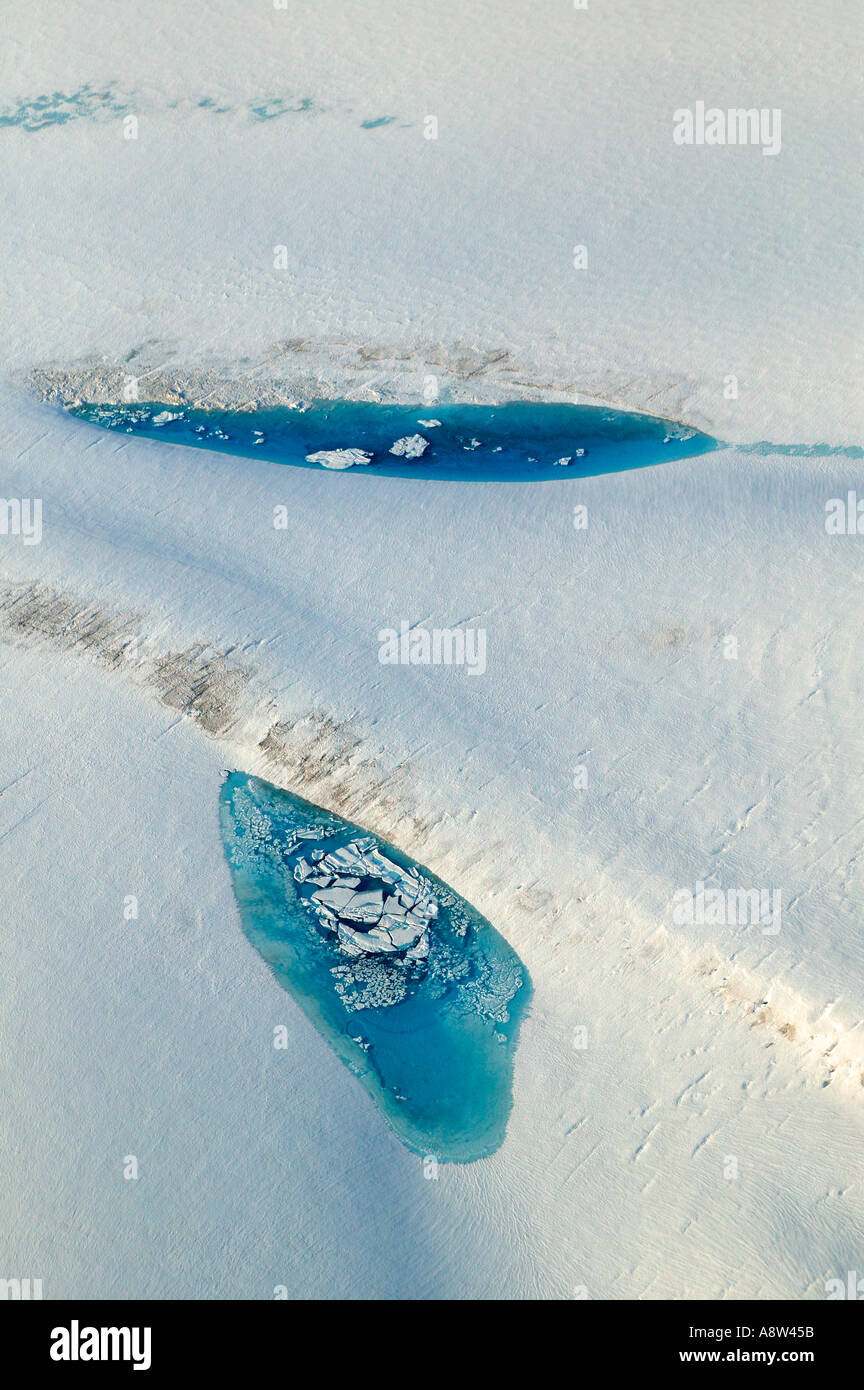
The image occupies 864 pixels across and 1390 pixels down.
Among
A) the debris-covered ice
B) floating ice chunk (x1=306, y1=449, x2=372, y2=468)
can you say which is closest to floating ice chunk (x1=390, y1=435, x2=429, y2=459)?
floating ice chunk (x1=306, y1=449, x2=372, y2=468)

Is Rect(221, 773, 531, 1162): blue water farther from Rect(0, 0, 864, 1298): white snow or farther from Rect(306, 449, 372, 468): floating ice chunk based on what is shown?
Rect(306, 449, 372, 468): floating ice chunk

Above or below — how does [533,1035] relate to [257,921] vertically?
below

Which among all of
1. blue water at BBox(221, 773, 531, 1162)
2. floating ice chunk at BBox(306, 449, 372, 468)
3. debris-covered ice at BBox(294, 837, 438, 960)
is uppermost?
floating ice chunk at BBox(306, 449, 372, 468)

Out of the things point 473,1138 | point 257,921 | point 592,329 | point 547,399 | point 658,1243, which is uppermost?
point 592,329

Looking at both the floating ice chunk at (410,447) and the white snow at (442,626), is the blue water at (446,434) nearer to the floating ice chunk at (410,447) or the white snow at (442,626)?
the floating ice chunk at (410,447)

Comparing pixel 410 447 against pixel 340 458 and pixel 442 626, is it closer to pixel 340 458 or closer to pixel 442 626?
pixel 340 458

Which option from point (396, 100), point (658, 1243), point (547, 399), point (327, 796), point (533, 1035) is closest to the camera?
point (658, 1243)

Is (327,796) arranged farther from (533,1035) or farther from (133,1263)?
(133,1263)

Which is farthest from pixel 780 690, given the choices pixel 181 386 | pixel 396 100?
pixel 396 100
